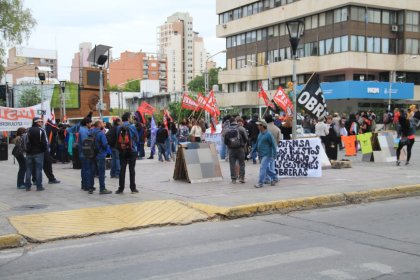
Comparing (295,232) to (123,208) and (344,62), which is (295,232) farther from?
(344,62)

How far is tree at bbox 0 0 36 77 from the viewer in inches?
1382

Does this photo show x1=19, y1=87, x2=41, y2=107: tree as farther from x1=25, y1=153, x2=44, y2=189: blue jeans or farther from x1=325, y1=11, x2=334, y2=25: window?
x1=25, y1=153, x2=44, y2=189: blue jeans

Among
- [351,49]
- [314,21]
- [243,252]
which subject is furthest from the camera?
[314,21]

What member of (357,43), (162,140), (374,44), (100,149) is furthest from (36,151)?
(374,44)

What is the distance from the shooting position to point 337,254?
6289 mm

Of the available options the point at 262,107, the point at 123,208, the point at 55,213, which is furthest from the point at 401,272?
the point at 262,107

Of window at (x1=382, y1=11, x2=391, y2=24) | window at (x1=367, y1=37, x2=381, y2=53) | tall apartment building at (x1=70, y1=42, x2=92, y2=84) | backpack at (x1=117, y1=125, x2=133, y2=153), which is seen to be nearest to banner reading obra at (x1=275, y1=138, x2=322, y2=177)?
backpack at (x1=117, y1=125, x2=133, y2=153)

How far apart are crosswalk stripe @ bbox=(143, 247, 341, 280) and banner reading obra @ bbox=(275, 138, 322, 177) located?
7.00 metres

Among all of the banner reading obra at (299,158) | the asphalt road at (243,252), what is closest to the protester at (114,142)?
the asphalt road at (243,252)

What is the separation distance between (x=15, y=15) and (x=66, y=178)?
25.8m

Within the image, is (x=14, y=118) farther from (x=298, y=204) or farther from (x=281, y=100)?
(x=298, y=204)

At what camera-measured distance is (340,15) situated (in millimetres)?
52531

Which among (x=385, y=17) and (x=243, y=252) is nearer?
(x=243, y=252)

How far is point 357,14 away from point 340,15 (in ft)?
5.69
